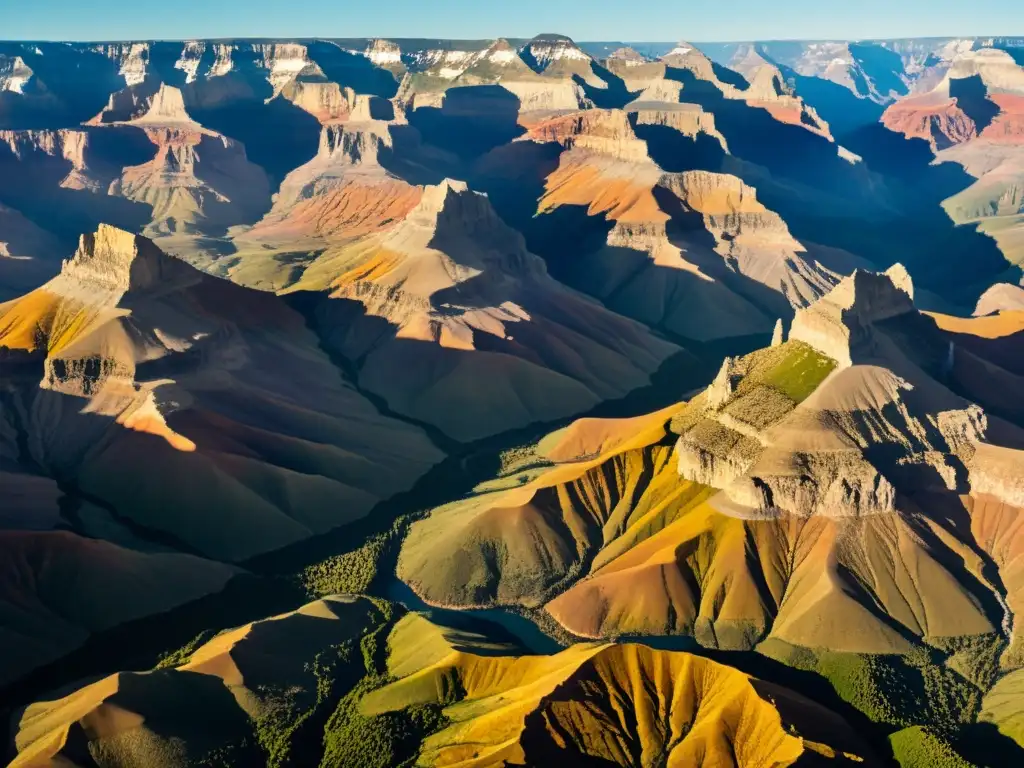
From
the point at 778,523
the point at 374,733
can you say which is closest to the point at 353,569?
the point at 374,733

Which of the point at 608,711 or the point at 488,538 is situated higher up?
the point at 608,711

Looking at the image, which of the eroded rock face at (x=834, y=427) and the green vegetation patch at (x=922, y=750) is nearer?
the green vegetation patch at (x=922, y=750)

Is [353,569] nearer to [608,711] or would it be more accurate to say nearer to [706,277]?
[608,711]

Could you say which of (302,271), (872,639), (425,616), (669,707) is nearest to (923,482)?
(872,639)

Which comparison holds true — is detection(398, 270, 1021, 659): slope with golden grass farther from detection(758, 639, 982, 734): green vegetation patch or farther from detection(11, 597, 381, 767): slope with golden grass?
detection(11, 597, 381, 767): slope with golden grass

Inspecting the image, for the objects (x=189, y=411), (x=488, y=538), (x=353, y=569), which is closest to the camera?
(x=488, y=538)

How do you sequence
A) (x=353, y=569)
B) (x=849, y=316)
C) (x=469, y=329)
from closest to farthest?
(x=353, y=569)
(x=849, y=316)
(x=469, y=329)

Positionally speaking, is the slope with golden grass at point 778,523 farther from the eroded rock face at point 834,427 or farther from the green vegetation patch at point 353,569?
the green vegetation patch at point 353,569

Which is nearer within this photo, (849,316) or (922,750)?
(922,750)

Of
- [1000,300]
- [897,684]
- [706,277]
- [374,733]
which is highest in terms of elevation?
[374,733]

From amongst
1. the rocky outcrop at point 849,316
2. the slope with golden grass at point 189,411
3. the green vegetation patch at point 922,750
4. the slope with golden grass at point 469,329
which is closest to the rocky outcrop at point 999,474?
the rocky outcrop at point 849,316

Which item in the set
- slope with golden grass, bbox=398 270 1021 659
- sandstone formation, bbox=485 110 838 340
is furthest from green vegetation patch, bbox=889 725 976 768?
sandstone formation, bbox=485 110 838 340
